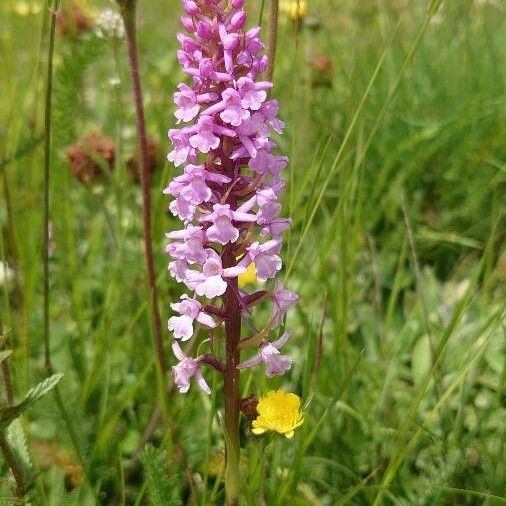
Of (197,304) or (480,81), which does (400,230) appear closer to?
(480,81)

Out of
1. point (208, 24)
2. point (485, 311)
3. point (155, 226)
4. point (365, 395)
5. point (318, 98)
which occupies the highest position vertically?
point (208, 24)

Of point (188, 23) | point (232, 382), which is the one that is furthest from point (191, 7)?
point (232, 382)

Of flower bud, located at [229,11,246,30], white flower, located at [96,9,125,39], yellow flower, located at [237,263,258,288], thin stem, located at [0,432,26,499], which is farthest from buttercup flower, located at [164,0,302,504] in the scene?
yellow flower, located at [237,263,258,288]

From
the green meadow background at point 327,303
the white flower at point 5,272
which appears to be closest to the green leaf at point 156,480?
the green meadow background at point 327,303

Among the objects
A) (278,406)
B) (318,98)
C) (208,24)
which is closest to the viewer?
(208,24)

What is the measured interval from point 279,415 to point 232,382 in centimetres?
8

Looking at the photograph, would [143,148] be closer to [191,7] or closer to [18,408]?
[191,7]

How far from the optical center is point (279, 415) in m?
0.92

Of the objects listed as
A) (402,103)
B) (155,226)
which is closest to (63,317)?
(155,226)

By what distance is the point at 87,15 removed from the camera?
2139 millimetres

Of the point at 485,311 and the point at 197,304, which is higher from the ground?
the point at 197,304

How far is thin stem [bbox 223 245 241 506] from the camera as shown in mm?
841

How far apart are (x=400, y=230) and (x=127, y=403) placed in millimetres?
885

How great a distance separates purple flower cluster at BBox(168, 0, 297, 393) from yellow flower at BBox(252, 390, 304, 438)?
143mm
